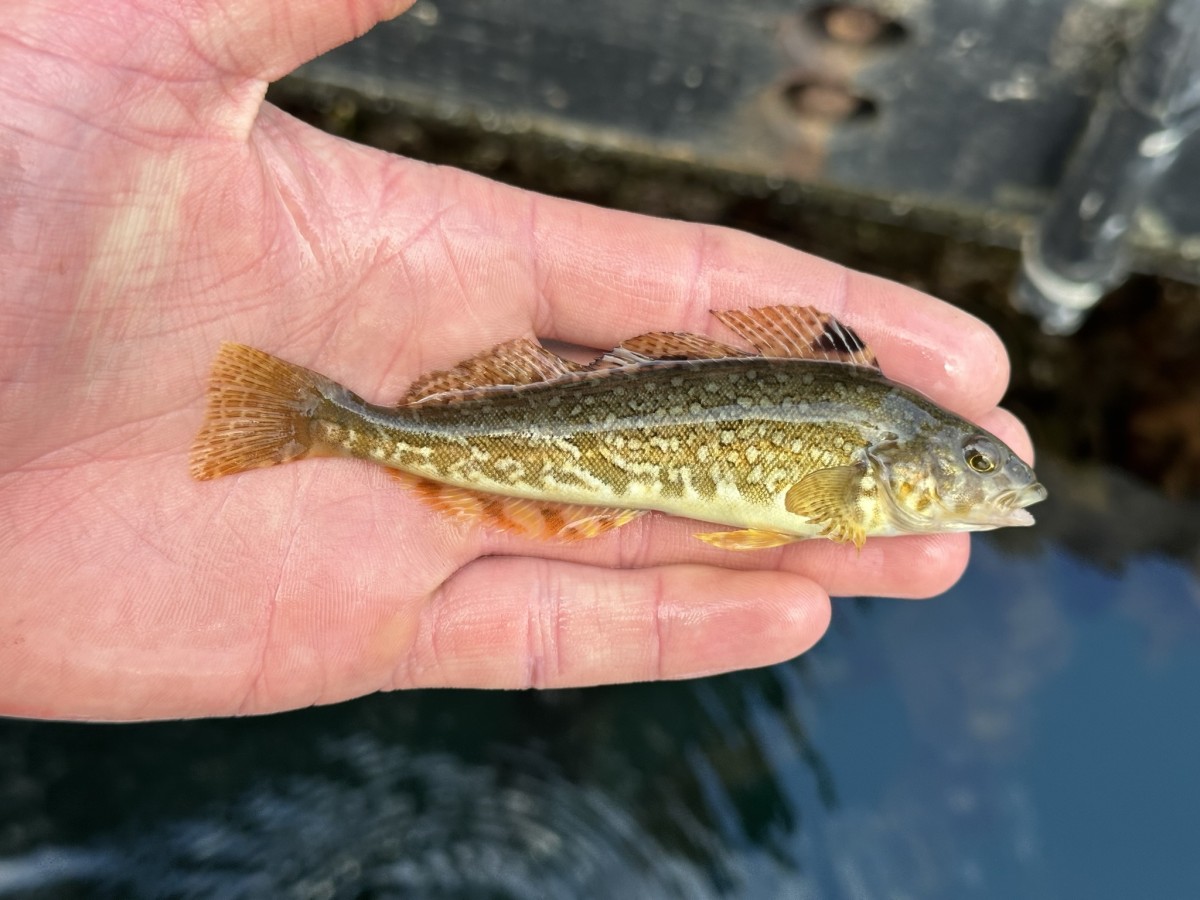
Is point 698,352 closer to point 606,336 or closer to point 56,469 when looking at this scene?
point 606,336

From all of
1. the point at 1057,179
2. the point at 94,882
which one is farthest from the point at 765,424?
the point at 94,882

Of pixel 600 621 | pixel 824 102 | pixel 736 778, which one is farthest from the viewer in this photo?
pixel 824 102

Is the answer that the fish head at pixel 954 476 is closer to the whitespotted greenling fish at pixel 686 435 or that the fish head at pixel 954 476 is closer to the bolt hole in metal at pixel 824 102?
the whitespotted greenling fish at pixel 686 435

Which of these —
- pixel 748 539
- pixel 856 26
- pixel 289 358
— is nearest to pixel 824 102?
pixel 856 26

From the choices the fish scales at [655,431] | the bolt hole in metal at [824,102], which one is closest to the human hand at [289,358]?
the fish scales at [655,431]

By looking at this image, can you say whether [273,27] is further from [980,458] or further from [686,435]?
[980,458]

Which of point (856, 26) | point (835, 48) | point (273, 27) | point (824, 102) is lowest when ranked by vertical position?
point (273, 27)
